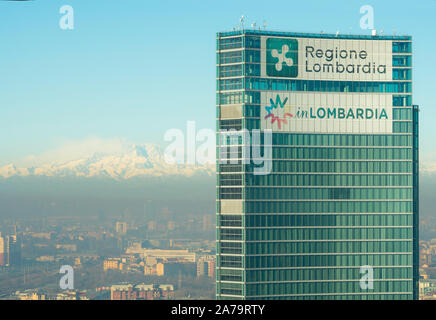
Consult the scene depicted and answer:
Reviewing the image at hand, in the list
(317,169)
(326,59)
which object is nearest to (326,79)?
(326,59)

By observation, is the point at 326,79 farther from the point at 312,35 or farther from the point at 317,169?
the point at 317,169

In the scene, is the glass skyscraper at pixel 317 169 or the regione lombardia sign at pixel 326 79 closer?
the glass skyscraper at pixel 317 169

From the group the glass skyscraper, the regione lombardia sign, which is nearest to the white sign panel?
the regione lombardia sign

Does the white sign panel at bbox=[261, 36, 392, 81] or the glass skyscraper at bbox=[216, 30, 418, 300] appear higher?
the white sign panel at bbox=[261, 36, 392, 81]

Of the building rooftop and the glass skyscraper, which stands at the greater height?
the building rooftop

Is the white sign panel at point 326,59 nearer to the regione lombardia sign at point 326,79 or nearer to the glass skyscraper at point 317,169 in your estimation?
the regione lombardia sign at point 326,79

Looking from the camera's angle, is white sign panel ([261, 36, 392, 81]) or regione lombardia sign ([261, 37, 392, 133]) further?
regione lombardia sign ([261, 37, 392, 133])

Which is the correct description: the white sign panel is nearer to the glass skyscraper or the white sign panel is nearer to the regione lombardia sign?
the regione lombardia sign

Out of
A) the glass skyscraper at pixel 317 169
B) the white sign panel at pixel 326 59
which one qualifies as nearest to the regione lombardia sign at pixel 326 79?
the white sign panel at pixel 326 59
